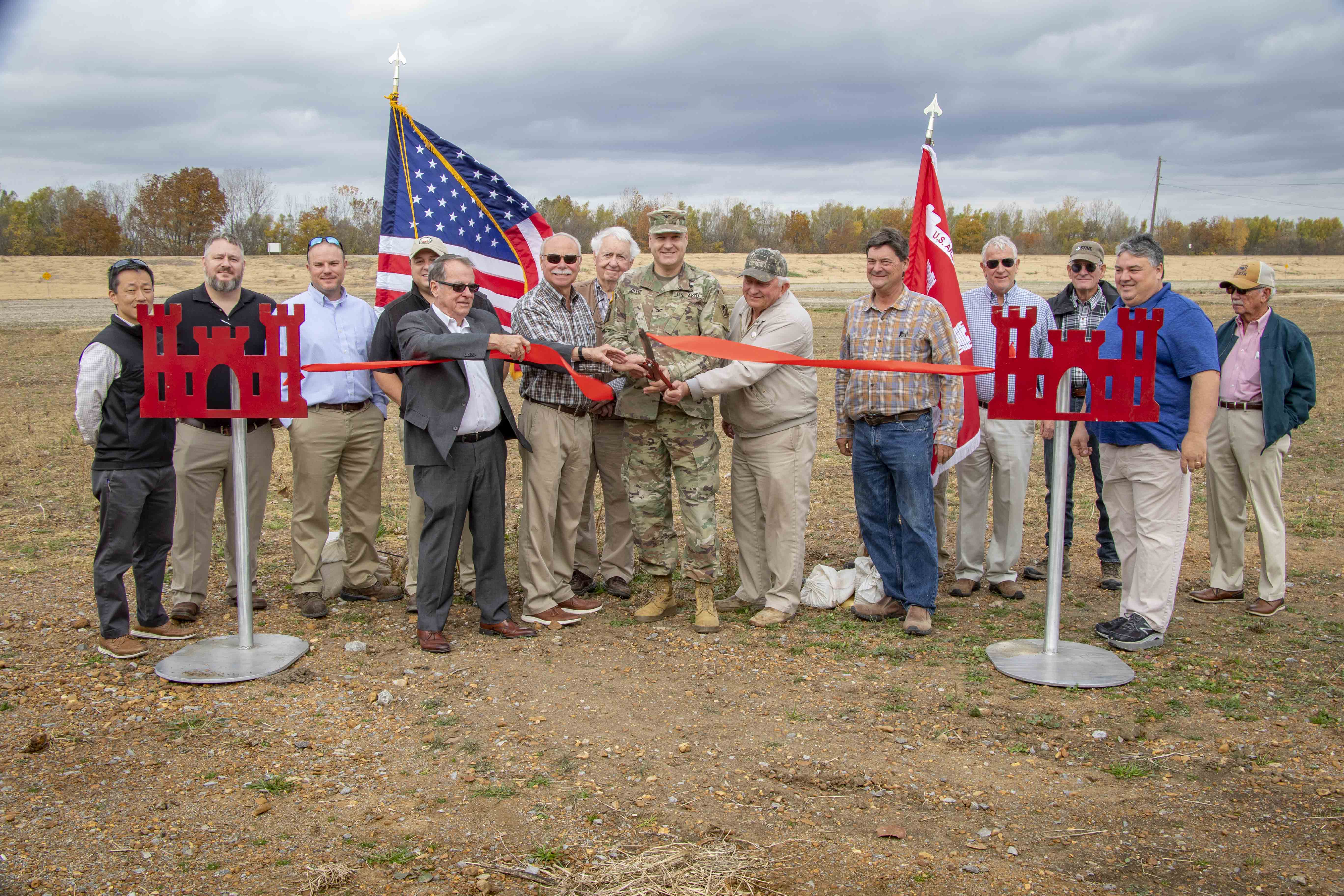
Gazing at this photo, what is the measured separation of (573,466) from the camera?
20.1ft

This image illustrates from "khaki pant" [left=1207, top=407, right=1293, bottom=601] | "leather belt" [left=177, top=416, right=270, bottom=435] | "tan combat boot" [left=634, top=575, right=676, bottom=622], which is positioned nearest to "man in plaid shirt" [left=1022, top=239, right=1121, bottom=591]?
"khaki pant" [left=1207, top=407, right=1293, bottom=601]

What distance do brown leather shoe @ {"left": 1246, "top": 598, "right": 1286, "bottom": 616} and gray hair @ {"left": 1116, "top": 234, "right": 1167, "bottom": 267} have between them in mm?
2435

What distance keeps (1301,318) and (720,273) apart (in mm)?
25942

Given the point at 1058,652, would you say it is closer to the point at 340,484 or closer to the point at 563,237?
the point at 563,237

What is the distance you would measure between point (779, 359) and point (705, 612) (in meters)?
1.69

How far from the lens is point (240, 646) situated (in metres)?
5.41

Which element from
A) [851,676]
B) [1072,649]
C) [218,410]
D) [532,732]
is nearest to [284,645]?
[218,410]

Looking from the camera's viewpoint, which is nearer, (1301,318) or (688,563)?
(688,563)

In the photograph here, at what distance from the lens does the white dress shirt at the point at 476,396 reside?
18.1ft

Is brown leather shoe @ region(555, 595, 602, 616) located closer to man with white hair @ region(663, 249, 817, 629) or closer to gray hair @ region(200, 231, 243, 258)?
man with white hair @ region(663, 249, 817, 629)

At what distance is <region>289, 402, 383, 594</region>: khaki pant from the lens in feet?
19.9

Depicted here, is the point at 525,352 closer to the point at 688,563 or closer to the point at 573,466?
the point at 573,466

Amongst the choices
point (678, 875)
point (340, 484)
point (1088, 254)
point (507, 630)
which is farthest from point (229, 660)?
point (1088, 254)

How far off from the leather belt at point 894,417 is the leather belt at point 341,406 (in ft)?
10.9
